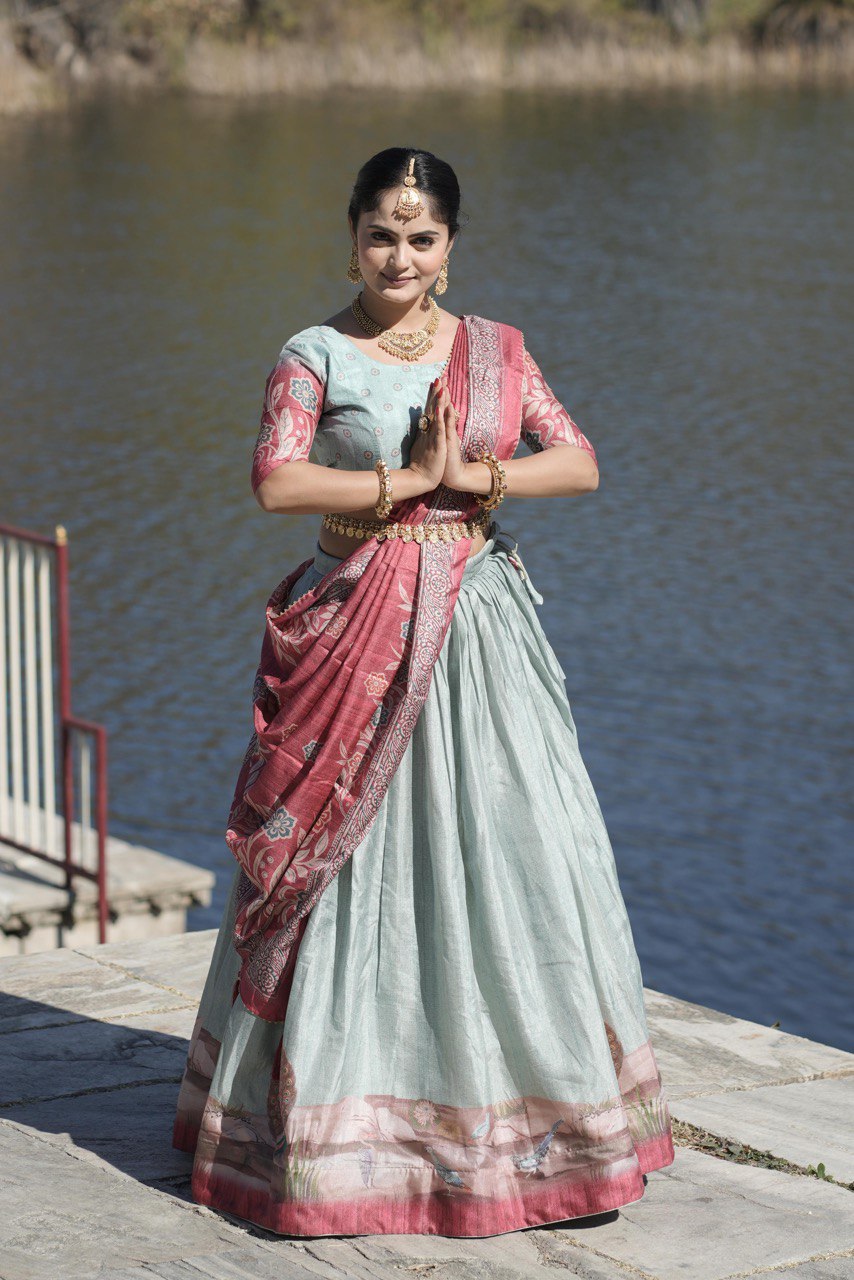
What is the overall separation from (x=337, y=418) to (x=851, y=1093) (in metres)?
1.71

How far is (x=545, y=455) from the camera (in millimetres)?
3162

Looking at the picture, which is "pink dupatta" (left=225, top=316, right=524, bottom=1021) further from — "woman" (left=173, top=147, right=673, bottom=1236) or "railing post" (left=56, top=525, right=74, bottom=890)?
"railing post" (left=56, top=525, right=74, bottom=890)

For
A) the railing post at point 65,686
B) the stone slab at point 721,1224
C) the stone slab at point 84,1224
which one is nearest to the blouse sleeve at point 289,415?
the stone slab at point 84,1224

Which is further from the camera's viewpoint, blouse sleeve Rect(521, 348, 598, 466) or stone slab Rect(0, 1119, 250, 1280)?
blouse sleeve Rect(521, 348, 598, 466)

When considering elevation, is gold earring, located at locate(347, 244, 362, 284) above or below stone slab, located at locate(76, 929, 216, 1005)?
above

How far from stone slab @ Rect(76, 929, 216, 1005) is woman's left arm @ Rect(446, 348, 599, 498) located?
1598 millimetres

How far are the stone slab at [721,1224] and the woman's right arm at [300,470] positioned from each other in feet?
3.77

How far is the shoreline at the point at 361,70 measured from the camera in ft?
102

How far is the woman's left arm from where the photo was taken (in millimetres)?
3135

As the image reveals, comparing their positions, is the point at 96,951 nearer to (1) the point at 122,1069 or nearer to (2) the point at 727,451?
(1) the point at 122,1069

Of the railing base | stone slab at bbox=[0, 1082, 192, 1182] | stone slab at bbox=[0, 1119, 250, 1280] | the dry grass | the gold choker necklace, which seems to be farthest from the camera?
the dry grass

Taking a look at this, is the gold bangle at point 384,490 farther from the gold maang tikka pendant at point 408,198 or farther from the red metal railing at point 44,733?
the red metal railing at point 44,733

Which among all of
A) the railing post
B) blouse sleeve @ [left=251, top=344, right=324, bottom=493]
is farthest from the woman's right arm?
the railing post

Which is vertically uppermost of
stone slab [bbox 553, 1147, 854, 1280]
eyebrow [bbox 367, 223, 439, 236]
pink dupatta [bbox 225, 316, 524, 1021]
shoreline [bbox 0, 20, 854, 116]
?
shoreline [bbox 0, 20, 854, 116]
